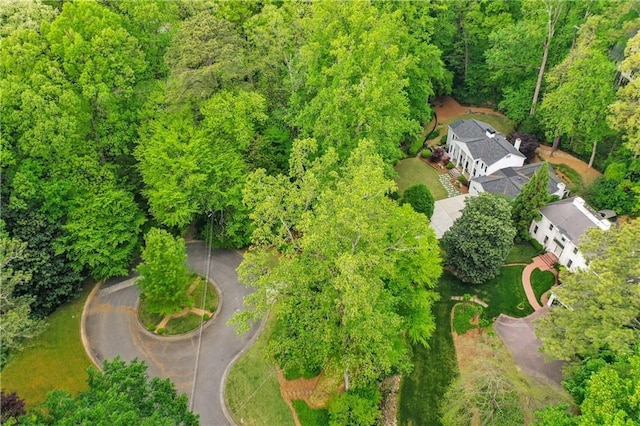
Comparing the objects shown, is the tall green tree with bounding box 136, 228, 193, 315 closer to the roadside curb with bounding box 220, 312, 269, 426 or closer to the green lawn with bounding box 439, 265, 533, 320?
the roadside curb with bounding box 220, 312, 269, 426

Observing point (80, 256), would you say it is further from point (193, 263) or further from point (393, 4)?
point (393, 4)

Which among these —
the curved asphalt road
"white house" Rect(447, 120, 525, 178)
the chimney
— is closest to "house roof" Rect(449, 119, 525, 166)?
"white house" Rect(447, 120, 525, 178)

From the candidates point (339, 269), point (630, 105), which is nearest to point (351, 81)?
point (339, 269)

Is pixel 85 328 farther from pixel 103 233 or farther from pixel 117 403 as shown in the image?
pixel 117 403

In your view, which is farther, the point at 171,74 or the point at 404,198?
the point at 404,198

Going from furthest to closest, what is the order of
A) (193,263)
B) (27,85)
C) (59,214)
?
1. (193,263)
2. (59,214)
3. (27,85)

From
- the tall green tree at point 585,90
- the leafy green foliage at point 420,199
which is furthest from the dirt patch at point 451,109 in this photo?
the leafy green foliage at point 420,199

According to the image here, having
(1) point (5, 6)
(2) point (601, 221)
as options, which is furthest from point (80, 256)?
(2) point (601, 221)
